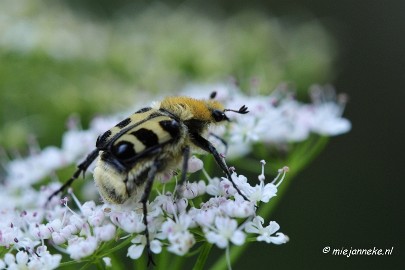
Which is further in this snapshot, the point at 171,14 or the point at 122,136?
the point at 171,14

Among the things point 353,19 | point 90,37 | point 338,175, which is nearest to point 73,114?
point 90,37

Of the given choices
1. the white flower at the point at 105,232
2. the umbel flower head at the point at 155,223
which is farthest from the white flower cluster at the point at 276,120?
the white flower at the point at 105,232

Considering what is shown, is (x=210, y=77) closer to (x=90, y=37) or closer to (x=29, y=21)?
(x=90, y=37)

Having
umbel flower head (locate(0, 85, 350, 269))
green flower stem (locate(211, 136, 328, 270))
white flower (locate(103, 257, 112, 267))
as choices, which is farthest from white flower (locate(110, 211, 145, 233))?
green flower stem (locate(211, 136, 328, 270))

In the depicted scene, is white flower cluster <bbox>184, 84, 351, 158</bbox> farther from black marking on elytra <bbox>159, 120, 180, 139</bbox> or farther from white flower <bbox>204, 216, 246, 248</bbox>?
white flower <bbox>204, 216, 246, 248</bbox>

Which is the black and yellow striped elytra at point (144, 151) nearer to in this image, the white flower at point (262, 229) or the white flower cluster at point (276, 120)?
the white flower at point (262, 229)

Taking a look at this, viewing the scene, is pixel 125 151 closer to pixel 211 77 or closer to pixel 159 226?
pixel 159 226
